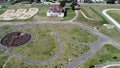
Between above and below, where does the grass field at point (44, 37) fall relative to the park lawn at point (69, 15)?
below

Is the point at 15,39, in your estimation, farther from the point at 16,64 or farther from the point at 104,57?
the point at 104,57

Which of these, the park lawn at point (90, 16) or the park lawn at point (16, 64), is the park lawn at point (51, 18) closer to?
the park lawn at point (90, 16)

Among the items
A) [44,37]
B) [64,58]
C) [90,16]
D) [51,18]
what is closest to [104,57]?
Answer: [64,58]

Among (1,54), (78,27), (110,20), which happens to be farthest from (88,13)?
(1,54)

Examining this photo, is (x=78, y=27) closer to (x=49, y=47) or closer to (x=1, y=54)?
(x=49, y=47)

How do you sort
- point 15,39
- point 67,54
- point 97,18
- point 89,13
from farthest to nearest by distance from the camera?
point 89,13 → point 97,18 → point 15,39 → point 67,54

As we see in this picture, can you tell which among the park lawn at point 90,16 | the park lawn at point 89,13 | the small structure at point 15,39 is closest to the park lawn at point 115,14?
the park lawn at point 90,16
